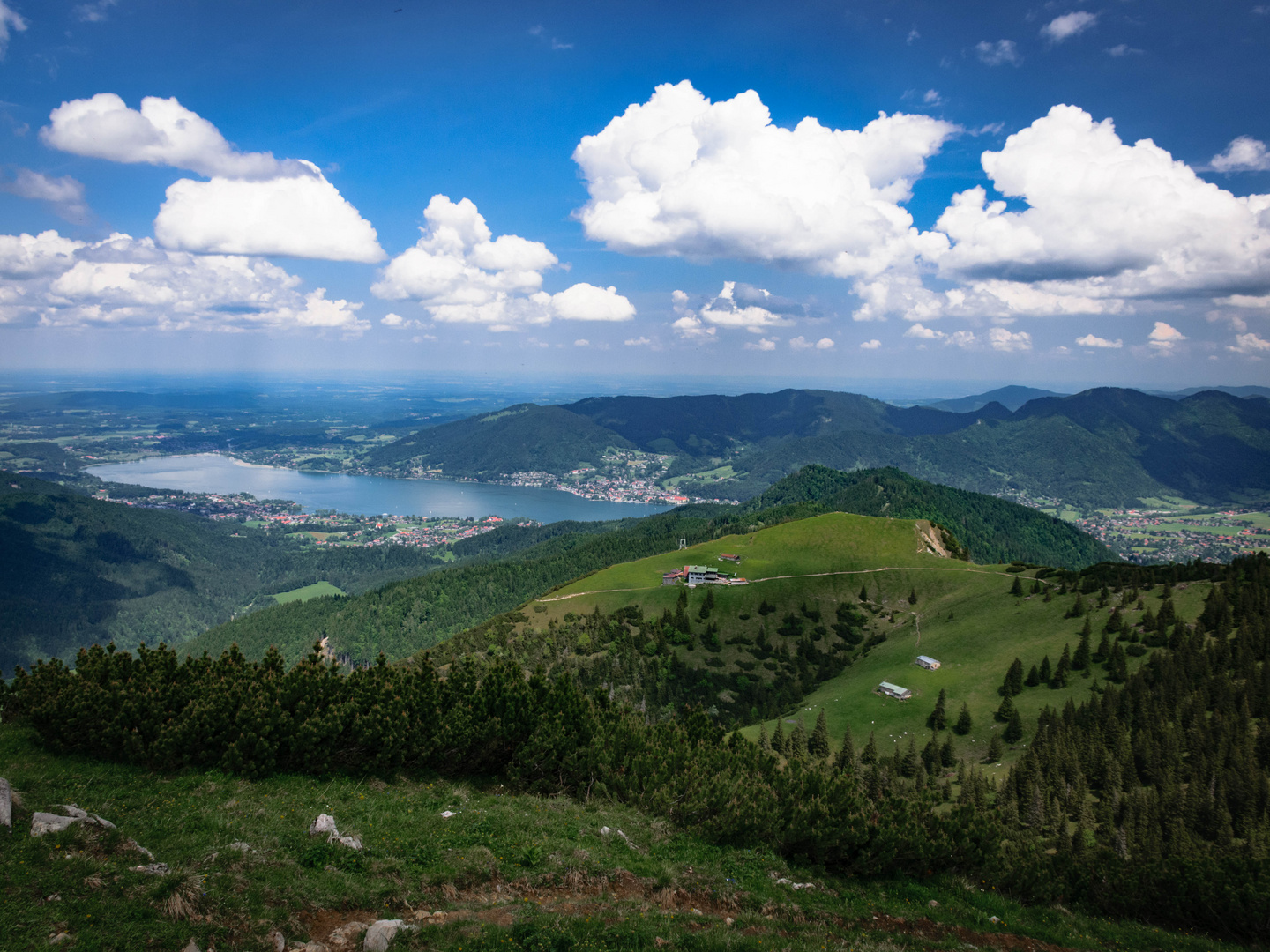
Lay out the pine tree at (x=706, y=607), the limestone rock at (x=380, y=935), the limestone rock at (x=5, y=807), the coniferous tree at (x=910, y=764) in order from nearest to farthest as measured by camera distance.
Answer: the limestone rock at (x=380, y=935) < the limestone rock at (x=5, y=807) < the coniferous tree at (x=910, y=764) < the pine tree at (x=706, y=607)

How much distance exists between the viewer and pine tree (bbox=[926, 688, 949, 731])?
72750 millimetres

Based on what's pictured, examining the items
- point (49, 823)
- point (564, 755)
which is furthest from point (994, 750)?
point (49, 823)

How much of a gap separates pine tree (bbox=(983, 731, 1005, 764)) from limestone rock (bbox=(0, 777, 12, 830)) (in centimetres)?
7450

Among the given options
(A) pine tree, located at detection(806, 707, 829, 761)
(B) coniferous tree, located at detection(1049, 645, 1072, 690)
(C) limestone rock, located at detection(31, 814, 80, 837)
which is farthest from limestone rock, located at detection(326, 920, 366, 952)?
(B) coniferous tree, located at detection(1049, 645, 1072, 690)

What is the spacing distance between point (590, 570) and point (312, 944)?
161671mm

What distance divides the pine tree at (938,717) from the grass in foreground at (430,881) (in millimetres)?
50656

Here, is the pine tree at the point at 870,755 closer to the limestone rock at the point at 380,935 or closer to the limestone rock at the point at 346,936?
the limestone rock at the point at 346,936

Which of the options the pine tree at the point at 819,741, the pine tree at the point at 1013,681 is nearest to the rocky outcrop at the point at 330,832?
the pine tree at the point at 819,741

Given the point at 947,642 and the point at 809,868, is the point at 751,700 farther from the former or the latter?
the point at 809,868

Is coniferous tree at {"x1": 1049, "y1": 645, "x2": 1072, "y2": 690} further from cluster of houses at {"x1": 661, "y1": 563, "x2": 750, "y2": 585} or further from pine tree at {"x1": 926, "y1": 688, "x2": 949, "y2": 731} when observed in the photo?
cluster of houses at {"x1": 661, "y1": 563, "x2": 750, "y2": 585}

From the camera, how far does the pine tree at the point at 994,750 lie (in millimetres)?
65375

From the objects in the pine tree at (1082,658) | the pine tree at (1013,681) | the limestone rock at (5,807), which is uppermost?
the limestone rock at (5,807)

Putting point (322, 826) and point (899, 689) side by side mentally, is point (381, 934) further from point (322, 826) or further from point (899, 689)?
point (899, 689)

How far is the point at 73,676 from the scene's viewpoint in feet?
82.5
